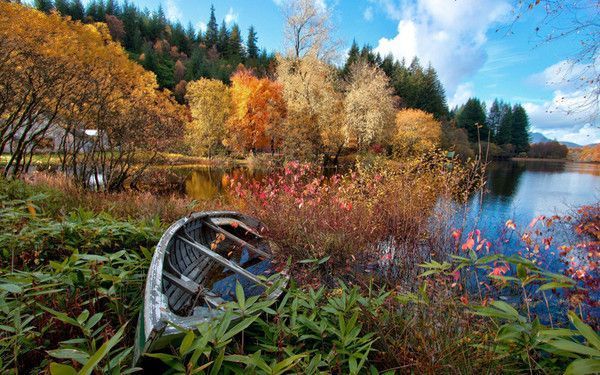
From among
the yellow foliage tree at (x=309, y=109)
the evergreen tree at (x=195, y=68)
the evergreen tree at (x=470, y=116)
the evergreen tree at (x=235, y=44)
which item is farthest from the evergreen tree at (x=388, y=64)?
the evergreen tree at (x=235, y=44)

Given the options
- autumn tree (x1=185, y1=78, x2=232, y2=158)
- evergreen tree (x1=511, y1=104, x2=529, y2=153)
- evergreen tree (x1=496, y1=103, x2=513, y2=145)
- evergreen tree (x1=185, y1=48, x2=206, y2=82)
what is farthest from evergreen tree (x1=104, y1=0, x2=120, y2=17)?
evergreen tree (x1=511, y1=104, x2=529, y2=153)

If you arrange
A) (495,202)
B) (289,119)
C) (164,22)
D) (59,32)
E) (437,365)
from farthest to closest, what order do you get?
1. (164,22)
2. (289,119)
3. (495,202)
4. (59,32)
5. (437,365)

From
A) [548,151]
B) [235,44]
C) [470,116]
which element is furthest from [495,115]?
[235,44]

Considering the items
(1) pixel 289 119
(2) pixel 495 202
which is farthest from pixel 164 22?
(2) pixel 495 202

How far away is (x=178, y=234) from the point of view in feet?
12.4

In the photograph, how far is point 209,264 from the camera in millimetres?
4422

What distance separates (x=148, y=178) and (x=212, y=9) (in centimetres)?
8777

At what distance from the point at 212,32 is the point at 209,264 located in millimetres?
91400

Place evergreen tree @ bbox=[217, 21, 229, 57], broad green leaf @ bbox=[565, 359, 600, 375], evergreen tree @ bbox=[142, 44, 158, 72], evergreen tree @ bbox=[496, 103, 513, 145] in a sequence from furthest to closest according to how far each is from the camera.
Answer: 1. evergreen tree @ bbox=[217, 21, 229, 57]
2. evergreen tree @ bbox=[496, 103, 513, 145]
3. evergreen tree @ bbox=[142, 44, 158, 72]
4. broad green leaf @ bbox=[565, 359, 600, 375]

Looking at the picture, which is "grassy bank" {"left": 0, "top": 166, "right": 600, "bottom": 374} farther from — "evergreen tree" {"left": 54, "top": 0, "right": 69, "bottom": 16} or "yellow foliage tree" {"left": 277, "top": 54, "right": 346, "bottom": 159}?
"evergreen tree" {"left": 54, "top": 0, "right": 69, "bottom": 16}

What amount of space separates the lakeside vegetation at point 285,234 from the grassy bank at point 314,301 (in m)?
0.02

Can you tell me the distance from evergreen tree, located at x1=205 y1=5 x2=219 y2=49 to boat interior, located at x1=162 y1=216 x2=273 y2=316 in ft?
281

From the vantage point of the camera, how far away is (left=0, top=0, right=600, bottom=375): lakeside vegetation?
1437mm

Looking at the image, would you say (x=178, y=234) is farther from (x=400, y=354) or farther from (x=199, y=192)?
(x=199, y=192)
